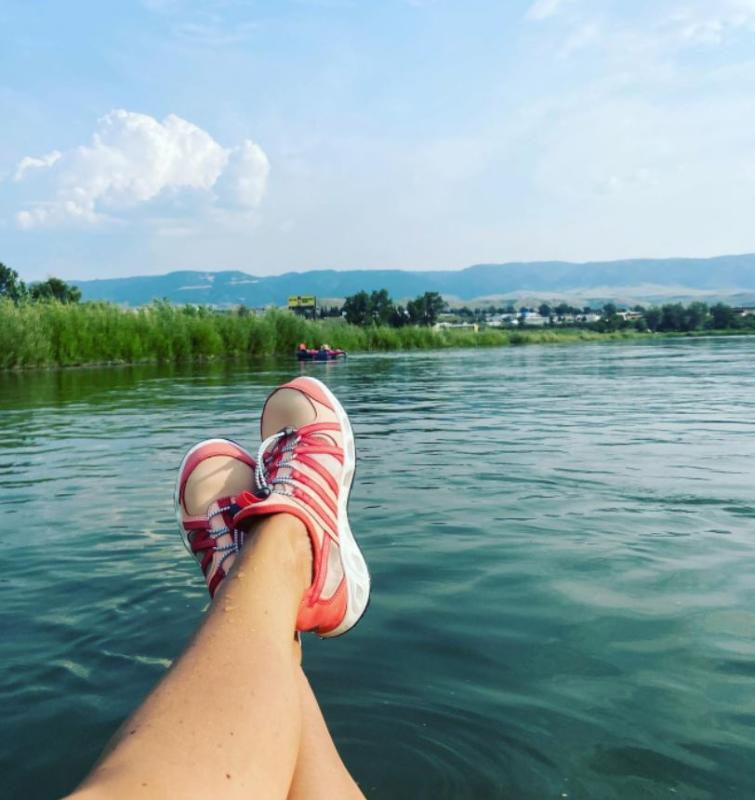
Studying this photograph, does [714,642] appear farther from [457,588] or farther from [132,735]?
[132,735]

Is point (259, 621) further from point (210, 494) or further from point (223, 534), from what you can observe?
point (210, 494)

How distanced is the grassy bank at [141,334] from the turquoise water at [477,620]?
15551 millimetres

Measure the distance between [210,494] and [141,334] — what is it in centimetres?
2232

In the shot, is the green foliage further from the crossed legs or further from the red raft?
the crossed legs

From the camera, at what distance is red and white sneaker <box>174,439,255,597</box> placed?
2029mm

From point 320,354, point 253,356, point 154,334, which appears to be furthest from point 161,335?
point 253,356

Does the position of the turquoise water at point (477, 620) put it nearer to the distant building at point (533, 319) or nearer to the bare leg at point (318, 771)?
A: the bare leg at point (318, 771)

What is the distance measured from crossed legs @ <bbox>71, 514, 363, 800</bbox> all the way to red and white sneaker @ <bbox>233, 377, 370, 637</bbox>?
0.27 metres

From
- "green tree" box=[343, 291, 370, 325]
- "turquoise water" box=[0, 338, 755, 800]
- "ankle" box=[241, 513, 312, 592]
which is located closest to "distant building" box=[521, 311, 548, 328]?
"green tree" box=[343, 291, 370, 325]

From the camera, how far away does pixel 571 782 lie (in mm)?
1475

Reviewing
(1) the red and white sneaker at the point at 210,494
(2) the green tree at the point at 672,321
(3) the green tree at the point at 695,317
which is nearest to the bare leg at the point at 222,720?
(1) the red and white sneaker at the point at 210,494

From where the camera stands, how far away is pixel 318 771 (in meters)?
1.31

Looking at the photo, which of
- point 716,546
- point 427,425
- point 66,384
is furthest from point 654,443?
point 66,384

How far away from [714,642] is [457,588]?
780mm
